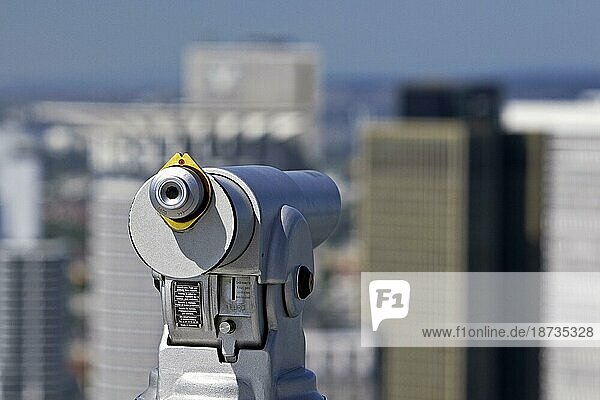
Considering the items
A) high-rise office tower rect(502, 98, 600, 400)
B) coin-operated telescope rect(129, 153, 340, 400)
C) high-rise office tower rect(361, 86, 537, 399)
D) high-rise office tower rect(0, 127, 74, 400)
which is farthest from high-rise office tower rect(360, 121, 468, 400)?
coin-operated telescope rect(129, 153, 340, 400)

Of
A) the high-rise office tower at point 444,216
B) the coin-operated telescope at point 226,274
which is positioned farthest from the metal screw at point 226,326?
the high-rise office tower at point 444,216

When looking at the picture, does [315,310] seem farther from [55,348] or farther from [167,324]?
[167,324]

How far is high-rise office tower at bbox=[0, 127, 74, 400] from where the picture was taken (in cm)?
1430

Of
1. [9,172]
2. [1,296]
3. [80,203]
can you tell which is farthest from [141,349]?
[80,203]

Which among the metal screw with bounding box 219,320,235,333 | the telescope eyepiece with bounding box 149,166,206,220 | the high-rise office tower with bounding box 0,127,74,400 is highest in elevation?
the telescope eyepiece with bounding box 149,166,206,220

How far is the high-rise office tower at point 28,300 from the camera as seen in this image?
46.9 feet

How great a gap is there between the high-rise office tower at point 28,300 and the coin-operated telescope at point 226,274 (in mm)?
11722

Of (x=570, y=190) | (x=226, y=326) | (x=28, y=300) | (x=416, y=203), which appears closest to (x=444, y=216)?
(x=416, y=203)

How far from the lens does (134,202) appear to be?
3.70 ft

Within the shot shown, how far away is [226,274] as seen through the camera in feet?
3.74

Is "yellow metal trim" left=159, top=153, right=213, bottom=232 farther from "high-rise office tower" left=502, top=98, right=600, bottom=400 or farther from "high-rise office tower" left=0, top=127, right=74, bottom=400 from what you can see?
"high-rise office tower" left=502, top=98, right=600, bottom=400

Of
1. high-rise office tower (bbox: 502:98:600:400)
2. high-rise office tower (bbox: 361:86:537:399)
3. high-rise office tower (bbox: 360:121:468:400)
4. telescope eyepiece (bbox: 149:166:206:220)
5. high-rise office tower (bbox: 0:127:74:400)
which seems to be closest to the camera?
telescope eyepiece (bbox: 149:166:206:220)

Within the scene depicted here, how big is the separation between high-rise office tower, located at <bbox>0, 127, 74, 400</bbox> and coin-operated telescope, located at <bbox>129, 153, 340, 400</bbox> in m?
11.7

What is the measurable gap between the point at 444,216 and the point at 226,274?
59.2 feet
